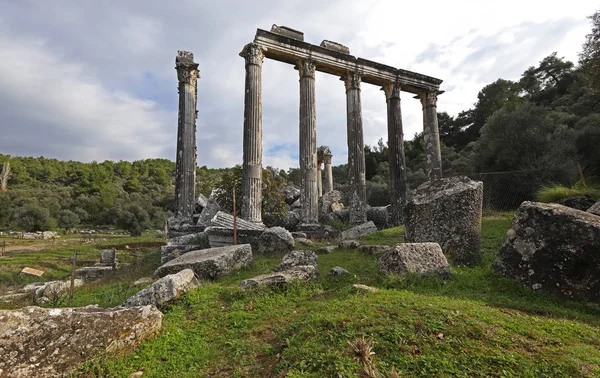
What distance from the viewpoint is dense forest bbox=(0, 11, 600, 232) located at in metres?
17.3

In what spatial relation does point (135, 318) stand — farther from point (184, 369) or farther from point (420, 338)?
point (420, 338)

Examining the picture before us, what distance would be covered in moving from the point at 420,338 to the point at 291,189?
2013 centimetres

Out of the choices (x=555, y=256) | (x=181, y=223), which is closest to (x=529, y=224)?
(x=555, y=256)

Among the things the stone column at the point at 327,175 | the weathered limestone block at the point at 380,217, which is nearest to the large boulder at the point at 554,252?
the weathered limestone block at the point at 380,217

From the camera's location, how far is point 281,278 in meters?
5.21

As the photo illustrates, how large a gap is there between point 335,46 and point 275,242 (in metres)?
11.7

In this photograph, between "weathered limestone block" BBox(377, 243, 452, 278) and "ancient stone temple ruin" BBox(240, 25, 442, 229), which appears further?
"ancient stone temple ruin" BBox(240, 25, 442, 229)

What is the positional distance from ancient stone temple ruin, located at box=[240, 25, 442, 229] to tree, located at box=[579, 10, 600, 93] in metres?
6.71

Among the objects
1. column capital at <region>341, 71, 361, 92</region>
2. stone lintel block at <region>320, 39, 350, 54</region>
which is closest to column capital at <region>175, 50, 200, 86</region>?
stone lintel block at <region>320, 39, 350, 54</region>

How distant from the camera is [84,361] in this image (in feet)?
10.3

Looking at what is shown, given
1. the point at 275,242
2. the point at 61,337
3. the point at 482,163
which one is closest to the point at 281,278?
the point at 61,337

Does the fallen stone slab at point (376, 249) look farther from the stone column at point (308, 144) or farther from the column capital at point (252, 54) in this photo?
the column capital at point (252, 54)

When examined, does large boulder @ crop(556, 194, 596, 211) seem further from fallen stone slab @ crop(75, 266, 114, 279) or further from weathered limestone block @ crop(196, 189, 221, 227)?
fallen stone slab @ crop(75, 266, 114, 279)

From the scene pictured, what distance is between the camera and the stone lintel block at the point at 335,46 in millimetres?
16781
